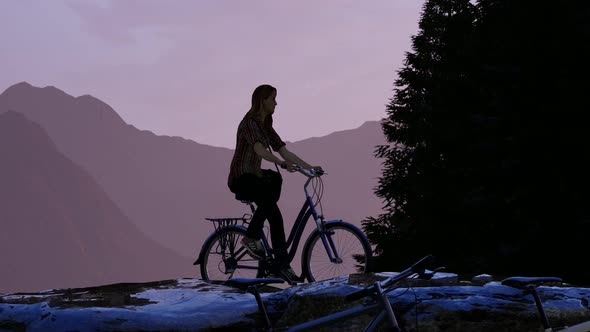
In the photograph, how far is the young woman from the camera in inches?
343

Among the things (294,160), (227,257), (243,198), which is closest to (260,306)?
(294,160)

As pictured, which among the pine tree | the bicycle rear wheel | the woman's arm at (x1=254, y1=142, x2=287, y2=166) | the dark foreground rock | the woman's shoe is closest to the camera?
the dark foreground rock

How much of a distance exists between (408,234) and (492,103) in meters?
4.84

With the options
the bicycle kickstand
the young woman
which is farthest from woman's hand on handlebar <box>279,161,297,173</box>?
the bicycle kickstand

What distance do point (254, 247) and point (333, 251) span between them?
1030 millimetres

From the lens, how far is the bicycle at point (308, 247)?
8602mm

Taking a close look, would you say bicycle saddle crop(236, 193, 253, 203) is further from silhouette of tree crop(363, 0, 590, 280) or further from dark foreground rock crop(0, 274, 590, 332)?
silhouette of tree crop(363, 0, 590, 280)

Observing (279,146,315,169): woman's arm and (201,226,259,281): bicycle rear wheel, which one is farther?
(201,226,259,281): bicycle rear wheel

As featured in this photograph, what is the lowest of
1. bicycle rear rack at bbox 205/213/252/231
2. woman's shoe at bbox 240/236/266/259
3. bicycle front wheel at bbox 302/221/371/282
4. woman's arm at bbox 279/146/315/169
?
bicycle front wheel at bbox 302/221/371/282

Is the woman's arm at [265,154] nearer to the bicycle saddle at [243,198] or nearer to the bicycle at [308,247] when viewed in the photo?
the bicycle at [308,247]

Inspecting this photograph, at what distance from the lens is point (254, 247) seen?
910cm

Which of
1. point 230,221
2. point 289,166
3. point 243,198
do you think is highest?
point 289,166

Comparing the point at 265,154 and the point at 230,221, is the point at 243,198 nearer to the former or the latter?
the point at 265,154

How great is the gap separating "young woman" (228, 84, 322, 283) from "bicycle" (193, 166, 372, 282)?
0.12 meters
